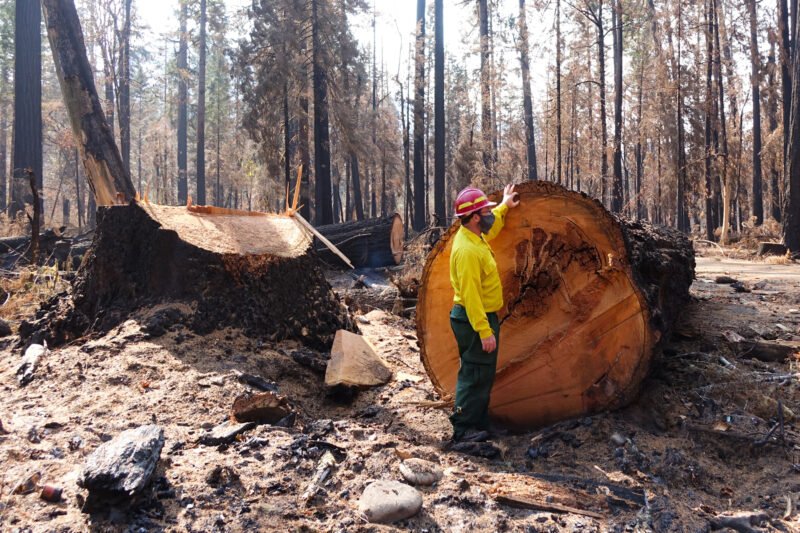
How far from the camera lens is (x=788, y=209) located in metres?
12.4

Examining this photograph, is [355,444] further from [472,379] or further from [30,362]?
[30,362]

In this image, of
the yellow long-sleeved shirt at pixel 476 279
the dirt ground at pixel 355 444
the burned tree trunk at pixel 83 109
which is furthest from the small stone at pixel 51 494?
the burned tree trunk at pixel 83 109

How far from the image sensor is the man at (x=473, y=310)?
11.3 ft

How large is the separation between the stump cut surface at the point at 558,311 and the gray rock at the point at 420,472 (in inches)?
39.6

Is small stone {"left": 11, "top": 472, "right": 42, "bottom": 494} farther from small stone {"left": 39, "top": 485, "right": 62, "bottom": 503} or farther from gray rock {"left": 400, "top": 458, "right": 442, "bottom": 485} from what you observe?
gray rock {"left": 400, "top": 458, "right": 442, "bottom": 485}

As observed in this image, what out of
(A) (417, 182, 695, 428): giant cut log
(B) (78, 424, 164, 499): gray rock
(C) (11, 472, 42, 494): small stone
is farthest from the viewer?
(A) (417, 182, 695, 428): giant cut log

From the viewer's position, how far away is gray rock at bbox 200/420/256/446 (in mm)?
3184

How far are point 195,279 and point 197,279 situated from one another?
17 millimetres

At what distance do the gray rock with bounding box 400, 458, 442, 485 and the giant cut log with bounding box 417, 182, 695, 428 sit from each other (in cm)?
101

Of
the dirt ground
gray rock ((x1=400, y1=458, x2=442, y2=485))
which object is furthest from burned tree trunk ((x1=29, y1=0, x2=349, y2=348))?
gray rock ((x1=400, y1=458, x2=442, y2=485))

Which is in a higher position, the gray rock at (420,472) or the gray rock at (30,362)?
the gray rock at (30,362)

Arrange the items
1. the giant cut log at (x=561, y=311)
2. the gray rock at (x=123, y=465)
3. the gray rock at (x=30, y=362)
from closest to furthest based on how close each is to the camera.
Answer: the gray rock at (x=123, y=465), the giant cut log at (x=561, y=311), the gray rock at (x=30, y=362)

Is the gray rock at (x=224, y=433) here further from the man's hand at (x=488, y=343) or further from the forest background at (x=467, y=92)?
the forest background at (x=467, y=92)

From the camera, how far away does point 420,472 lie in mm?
2918
